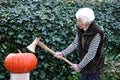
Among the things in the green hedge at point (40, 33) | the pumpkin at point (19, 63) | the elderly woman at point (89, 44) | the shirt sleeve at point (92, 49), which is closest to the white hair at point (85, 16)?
the elderly woman at point (89, 44)

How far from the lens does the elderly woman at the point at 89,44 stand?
470cm

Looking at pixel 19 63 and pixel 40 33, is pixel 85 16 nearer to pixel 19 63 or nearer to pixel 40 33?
pixel 19 63

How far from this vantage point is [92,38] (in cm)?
473

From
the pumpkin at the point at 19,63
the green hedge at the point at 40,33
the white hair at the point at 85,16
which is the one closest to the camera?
the white hair at the point at 85,16

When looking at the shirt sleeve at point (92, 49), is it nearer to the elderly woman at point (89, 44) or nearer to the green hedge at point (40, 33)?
the elderly woman at point (89, 44)

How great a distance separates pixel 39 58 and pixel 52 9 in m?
1.13

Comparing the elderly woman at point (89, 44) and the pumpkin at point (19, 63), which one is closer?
the elderly woman at point (89, 44)

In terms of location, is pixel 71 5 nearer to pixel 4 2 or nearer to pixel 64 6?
pixel 64 6

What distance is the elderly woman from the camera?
470 cm

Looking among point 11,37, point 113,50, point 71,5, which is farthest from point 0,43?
point 113,50

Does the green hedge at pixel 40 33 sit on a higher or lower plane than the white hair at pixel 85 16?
lower

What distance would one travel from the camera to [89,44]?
188 inches

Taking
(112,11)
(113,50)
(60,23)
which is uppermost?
(60,23)

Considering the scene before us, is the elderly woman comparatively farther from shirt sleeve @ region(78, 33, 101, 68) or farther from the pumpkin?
the pumpkin
